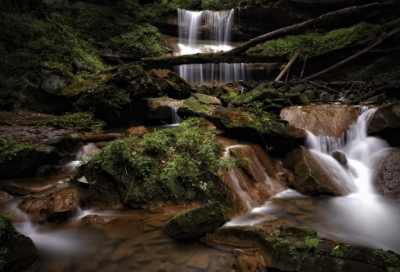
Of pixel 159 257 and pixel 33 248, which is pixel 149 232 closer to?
pixel 159 257

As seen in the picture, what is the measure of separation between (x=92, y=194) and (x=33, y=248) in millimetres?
1310

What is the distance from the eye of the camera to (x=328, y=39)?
14711 mm

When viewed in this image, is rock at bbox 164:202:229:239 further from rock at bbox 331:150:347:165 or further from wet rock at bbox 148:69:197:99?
wet rock at bbox 148:69:197:99

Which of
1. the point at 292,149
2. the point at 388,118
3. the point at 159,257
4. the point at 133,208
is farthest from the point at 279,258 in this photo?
the point at 388,118

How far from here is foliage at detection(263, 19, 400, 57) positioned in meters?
12.5

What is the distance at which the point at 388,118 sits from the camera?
6.41 meters

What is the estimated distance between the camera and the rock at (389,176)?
5.12 m

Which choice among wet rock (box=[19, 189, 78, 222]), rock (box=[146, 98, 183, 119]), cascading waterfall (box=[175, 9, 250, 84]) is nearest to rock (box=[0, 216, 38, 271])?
wet rock (box=[19, 189, 78, 222])

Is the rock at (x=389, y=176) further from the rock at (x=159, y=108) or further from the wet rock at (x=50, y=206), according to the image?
the rock at (x=159, y=108)

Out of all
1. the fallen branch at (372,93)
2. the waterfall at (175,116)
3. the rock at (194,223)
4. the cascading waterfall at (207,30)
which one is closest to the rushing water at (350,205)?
the rock at (194,223)

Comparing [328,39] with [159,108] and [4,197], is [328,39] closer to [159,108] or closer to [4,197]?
[159,108]

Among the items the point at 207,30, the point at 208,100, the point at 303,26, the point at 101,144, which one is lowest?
the point at 101,144

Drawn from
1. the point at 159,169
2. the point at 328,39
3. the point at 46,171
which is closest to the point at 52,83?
the point at 46,171

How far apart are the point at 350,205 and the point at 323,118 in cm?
342
